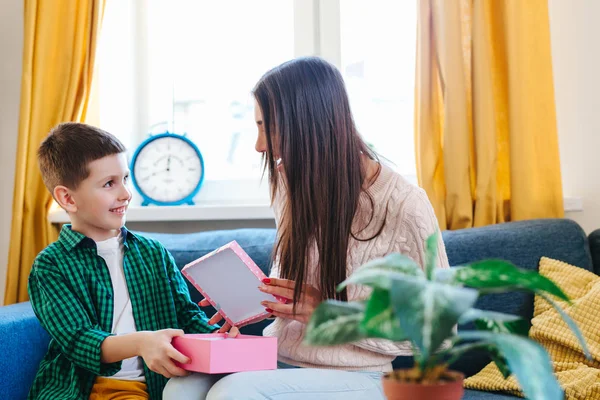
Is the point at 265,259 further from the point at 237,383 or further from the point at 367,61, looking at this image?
the point at 367,61

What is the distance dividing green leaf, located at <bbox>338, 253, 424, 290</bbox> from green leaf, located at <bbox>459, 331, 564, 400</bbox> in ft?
0.35

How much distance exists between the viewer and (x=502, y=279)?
2.05 ft

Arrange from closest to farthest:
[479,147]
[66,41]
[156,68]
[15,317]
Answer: [15,317] → [479,147] → [66,41] → [156,68]

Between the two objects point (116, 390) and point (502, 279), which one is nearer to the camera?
point (502, 279)

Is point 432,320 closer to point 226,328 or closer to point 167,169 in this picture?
point 226,328

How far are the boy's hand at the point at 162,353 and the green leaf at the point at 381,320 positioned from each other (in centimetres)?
77

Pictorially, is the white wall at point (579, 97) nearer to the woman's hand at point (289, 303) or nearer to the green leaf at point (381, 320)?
the woman's hand at point (289, 303)

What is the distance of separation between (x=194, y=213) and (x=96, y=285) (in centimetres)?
84

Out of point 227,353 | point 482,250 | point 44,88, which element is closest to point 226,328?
point 227,353

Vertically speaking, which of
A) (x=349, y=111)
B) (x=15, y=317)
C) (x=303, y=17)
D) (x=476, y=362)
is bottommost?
(x=476, y=362)

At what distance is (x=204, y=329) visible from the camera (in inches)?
68.0

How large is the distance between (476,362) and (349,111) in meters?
Answer: 0.83

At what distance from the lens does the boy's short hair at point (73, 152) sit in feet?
5.53

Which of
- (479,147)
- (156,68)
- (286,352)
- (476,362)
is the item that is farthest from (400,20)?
(286,352)
